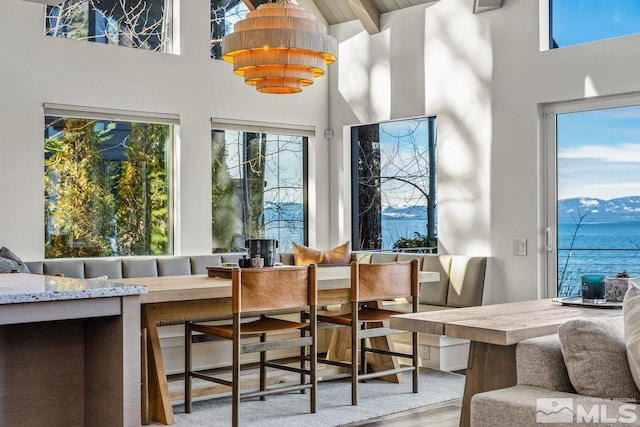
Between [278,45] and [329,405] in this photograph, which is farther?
[329,405]

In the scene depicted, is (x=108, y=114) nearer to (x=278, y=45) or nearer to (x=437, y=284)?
(x=278, y=45)

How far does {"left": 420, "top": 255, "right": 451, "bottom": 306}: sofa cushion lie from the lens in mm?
6188

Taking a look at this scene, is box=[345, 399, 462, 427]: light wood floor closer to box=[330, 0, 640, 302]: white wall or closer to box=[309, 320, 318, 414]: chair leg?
box=[309, 320, 318, 414]: chair leg

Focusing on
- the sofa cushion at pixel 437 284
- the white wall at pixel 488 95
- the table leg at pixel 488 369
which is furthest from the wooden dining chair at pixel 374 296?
the table leg at pixel 488 369

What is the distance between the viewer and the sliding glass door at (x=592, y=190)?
533cm

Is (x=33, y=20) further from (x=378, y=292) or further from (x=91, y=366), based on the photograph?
(x=91, y=366)

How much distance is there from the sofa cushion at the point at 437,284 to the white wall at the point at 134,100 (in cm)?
150

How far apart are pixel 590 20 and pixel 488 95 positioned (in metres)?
0.95

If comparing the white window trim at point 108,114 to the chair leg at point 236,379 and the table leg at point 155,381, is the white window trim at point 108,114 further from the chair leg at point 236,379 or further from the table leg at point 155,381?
the chair leg at point 236,379

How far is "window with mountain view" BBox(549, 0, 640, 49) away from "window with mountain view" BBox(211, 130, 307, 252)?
107 inches

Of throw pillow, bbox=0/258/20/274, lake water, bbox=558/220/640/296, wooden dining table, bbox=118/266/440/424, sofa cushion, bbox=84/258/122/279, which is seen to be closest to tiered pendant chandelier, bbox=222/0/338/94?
wooden dining table, bbox=118/266/440/424

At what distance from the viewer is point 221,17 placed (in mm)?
7004

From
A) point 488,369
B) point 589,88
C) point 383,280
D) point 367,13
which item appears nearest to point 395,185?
point 367,13

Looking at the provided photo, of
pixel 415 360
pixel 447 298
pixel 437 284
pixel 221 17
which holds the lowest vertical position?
pixel 415 360
